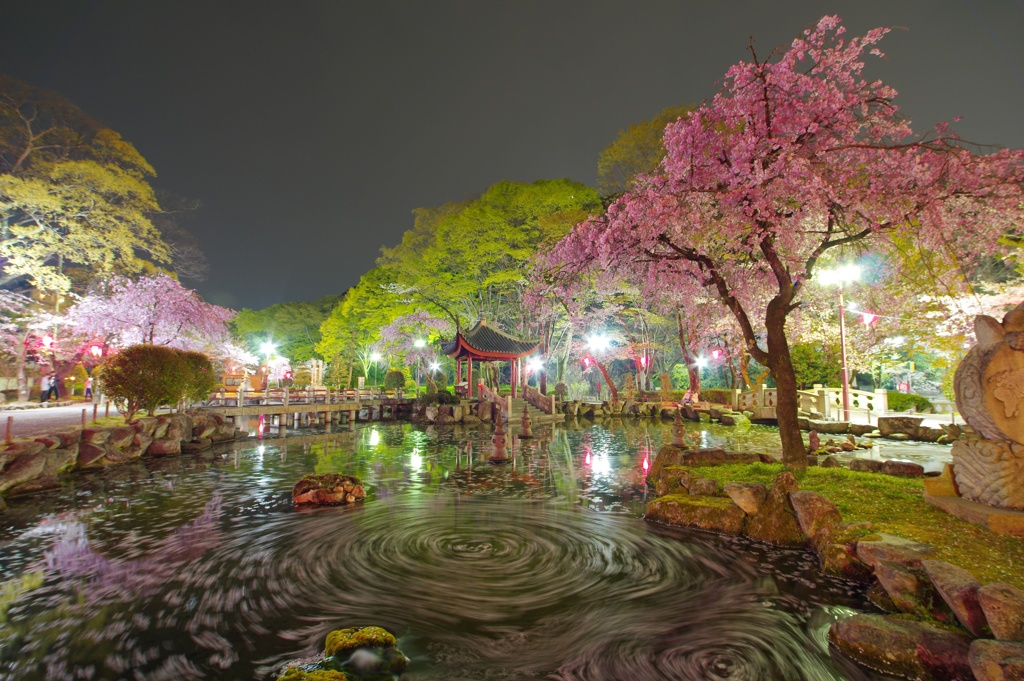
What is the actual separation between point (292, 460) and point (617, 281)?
1153 centimetres

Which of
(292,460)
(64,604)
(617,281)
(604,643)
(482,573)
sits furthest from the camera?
(292,460)

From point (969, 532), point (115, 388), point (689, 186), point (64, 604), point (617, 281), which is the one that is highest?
point (689, 186)

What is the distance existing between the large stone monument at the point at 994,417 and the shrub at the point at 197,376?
2160 cm

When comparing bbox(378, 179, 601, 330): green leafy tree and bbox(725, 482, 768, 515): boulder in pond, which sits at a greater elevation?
bbox(378, 179, 601, 330): green leafy tree

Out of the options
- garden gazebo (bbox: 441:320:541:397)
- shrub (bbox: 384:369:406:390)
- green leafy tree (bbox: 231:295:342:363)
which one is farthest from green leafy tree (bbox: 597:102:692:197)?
green leafy tree (bbox: 231:295:342:363)

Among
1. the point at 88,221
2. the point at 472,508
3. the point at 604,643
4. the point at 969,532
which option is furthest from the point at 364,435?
the point at 969,532

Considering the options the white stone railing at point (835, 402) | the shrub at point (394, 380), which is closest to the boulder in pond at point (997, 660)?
the white stone railing at point (835, 402)

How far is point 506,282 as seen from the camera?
106 ft

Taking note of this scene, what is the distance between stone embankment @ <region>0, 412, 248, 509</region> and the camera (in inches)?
444

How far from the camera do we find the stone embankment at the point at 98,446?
37.0 ft

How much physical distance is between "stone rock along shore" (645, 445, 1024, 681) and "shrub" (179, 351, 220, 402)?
18383 mm

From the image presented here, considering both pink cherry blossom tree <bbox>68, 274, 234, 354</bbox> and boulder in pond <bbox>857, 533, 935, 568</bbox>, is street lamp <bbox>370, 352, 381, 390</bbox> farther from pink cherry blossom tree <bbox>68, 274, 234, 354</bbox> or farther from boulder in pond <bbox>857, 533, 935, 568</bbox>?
boulder in pond <bbox>857, 533, 935, 568</bbox>

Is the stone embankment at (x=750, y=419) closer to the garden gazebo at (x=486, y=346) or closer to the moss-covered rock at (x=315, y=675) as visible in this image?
the garden gazebo at (x=486, y=346)

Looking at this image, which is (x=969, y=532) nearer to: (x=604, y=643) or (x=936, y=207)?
(x=604, y=643)
